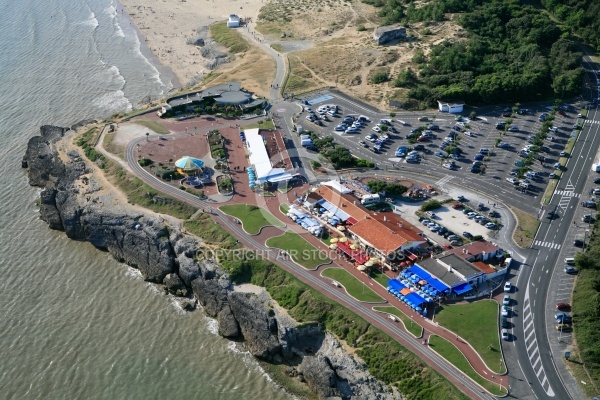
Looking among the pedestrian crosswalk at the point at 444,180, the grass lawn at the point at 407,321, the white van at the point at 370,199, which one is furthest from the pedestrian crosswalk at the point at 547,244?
the grass lawn at the point at 407,321

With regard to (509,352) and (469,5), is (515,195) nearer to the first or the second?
(509,352)

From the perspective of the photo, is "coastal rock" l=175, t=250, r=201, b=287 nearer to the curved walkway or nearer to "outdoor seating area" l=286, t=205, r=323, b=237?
the curved walkway

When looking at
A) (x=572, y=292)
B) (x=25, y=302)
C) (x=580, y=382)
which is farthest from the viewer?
(x=25, y=302)

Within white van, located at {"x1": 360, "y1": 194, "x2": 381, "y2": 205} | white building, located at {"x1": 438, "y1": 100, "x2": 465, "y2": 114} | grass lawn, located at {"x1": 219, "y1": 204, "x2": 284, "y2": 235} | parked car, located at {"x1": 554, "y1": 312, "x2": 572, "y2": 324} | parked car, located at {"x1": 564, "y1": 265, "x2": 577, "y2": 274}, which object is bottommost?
grass lawn, located at {"x1": 219, "y1": 204, "x2": 284, "y2": 235}

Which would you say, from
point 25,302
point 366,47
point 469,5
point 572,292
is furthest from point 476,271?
point 469,5

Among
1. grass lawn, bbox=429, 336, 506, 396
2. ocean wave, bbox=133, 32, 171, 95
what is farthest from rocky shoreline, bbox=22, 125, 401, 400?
ocean wave, bbox=133, 32, 171, 95

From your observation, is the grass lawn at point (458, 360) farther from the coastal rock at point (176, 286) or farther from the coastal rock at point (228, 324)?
the coastal rock at point (176, 286)
